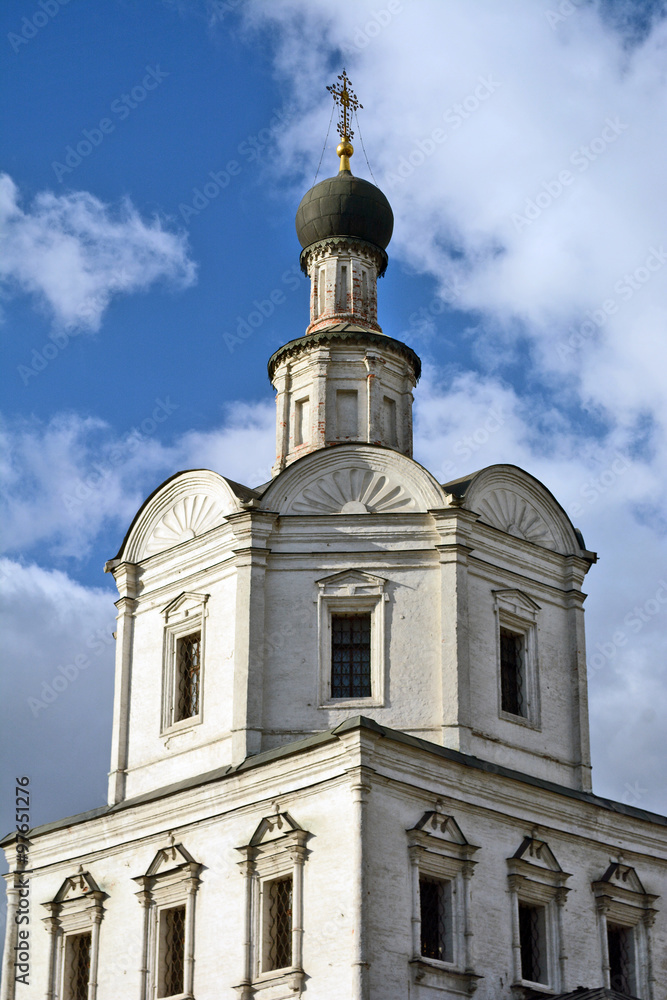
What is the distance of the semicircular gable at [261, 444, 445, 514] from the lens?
21.6 m

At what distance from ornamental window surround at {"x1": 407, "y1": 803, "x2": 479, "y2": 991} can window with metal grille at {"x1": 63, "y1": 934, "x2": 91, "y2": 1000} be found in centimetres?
550

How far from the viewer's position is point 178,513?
75.2 feet

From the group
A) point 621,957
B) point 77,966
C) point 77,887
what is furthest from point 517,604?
point 77,966

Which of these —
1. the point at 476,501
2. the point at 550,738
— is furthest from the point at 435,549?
the point at 550,738

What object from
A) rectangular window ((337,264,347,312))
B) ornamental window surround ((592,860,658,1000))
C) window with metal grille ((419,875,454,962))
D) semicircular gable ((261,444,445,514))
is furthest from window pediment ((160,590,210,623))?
ornamental window surround ((592,860,658,1000))

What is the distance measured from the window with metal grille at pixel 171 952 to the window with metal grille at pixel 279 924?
64.7 inches

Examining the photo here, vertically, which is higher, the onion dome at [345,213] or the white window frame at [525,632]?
the onion dome at [345,213]

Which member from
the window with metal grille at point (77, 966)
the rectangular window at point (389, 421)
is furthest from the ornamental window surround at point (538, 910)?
the rectangular window at point (389, 421)

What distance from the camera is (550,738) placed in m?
21.5

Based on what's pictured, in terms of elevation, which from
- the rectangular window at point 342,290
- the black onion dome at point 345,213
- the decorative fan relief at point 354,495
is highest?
the black onion dome at point 345,213

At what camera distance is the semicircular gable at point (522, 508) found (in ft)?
72.8

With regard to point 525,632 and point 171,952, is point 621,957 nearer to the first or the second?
point 525,632

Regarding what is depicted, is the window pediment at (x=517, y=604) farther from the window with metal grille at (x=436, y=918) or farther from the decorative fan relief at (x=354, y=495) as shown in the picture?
the window with metal grille at (x=436, y=918)

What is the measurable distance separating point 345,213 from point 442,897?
1202 cm
